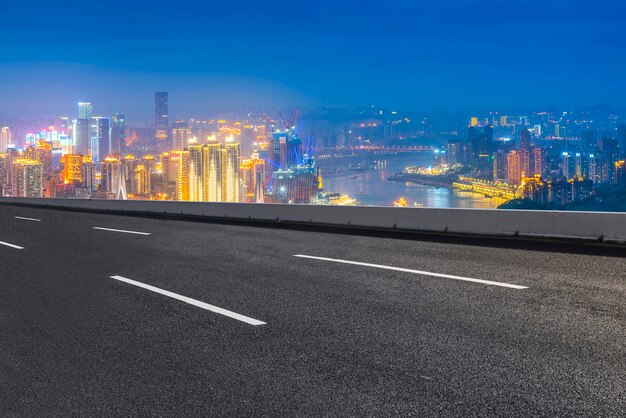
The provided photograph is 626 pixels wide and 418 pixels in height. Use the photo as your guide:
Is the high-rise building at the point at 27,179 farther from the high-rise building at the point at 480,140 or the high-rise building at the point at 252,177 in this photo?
the high-rise building at the point at 480,140

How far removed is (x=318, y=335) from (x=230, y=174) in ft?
129

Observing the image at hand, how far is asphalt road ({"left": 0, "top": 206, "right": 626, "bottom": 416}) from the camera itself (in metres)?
4.12

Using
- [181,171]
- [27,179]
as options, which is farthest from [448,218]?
[27,179]

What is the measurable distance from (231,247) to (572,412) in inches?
384

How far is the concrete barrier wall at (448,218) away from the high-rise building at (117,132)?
86064mm

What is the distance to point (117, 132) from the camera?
114 metres

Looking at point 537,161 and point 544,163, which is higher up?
point 537,161

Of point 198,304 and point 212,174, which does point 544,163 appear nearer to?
point 212,174

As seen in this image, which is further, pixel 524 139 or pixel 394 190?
pixel 524 139

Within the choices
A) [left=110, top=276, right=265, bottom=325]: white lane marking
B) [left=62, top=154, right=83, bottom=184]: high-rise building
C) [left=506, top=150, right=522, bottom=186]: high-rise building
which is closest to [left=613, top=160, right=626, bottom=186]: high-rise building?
[left=506, top=150, right=522, bottom=186]: high-rise building

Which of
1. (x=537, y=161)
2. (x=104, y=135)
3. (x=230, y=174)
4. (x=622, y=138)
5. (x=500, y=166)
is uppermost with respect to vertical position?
(x=104, y=135)

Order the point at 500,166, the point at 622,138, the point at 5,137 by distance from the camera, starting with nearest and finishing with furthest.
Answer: the point at 622,138 → the point at 500,166 → the point at 5,137

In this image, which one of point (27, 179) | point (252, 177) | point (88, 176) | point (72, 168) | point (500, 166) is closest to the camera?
point (252, 177)

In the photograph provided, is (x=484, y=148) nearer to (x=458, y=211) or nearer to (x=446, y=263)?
(x=458, y=211)
